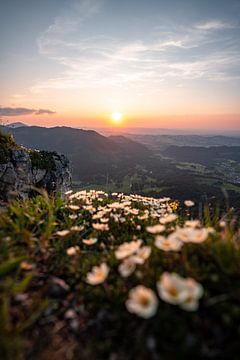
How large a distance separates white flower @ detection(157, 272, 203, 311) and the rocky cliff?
944 centimetres

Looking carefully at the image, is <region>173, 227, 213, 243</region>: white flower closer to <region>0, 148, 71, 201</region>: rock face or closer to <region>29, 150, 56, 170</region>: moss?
<region>0, 148, 71, 201</region>: rock face

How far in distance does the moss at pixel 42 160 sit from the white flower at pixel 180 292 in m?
17.4

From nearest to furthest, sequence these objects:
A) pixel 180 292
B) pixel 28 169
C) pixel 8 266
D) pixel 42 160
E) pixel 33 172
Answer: pixel 180 292, pixel 8 266, pixel 28 169, pixel 33 172, pixel 42 160

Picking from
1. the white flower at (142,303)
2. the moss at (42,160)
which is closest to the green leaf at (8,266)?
the white flower at (142,303)

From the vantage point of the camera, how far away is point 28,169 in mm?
17672

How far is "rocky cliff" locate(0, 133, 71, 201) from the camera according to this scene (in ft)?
47.5

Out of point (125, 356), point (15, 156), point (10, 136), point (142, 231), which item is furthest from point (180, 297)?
point (10, 136)

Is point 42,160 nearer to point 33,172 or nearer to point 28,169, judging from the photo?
point 33,172

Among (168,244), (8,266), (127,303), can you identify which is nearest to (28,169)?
(8,266)

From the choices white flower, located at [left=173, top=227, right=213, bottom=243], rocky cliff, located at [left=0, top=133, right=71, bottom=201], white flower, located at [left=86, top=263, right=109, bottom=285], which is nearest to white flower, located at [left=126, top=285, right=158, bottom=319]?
white flower, located at [left=86, top=263, right=109, bottom=285]

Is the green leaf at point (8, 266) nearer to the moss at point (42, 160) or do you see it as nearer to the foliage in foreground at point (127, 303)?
the foliage in foreground at point (127, 303)

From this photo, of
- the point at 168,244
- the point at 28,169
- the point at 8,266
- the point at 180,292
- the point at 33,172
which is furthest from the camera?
the point at 33,172

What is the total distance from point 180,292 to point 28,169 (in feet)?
54.3

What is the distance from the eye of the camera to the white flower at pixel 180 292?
241cm
